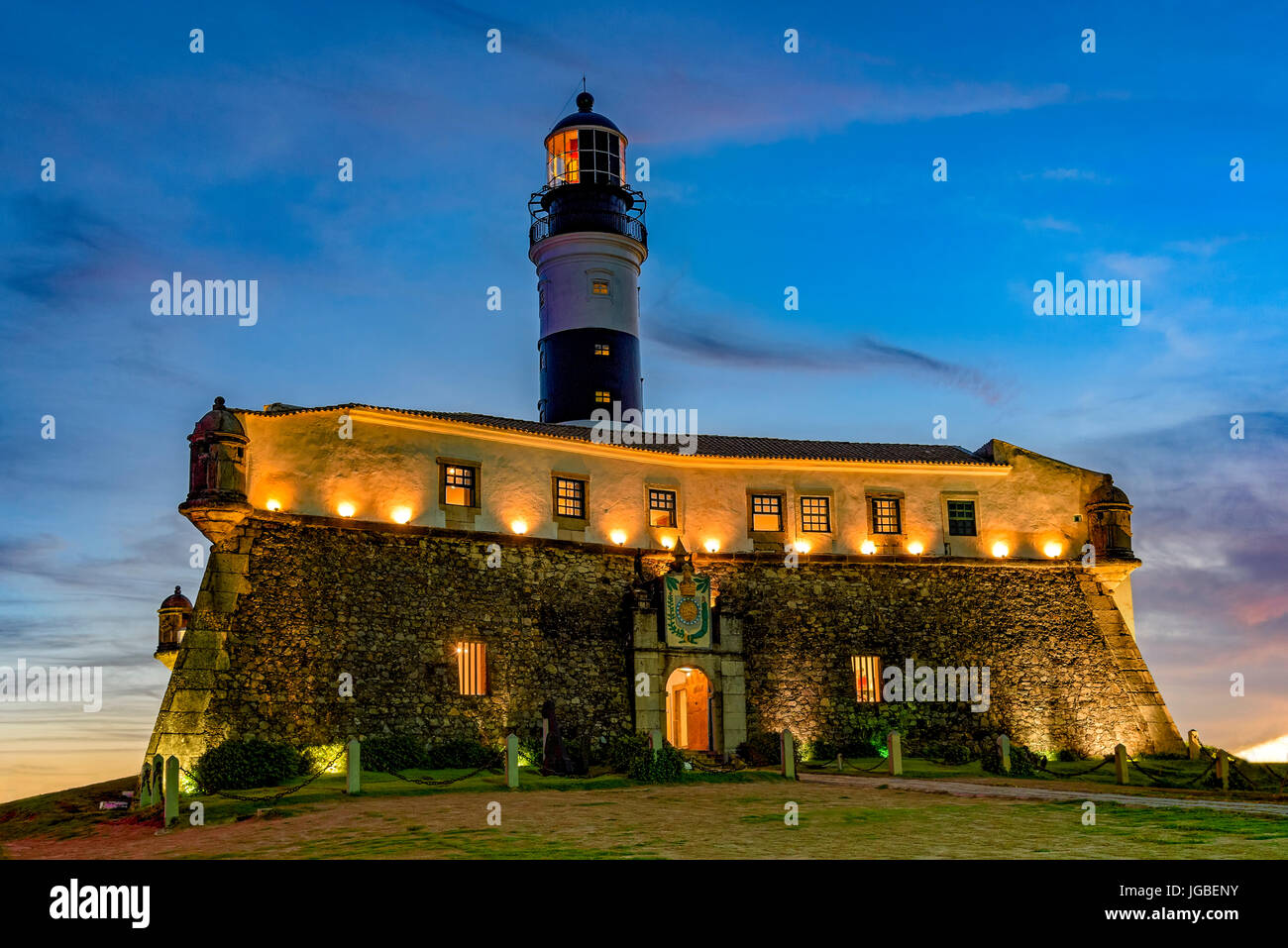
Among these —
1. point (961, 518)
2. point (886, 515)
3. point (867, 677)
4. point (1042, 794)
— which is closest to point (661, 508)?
point (886, 515)

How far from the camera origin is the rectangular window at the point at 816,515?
3681cm

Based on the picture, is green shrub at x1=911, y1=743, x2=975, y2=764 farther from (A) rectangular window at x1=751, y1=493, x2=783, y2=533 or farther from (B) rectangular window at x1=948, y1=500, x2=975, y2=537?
(A) rectangular window at x1=751, y1=493, x2=783, y2=533

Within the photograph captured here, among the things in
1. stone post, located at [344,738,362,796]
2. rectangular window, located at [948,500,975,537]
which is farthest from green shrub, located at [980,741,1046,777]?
stone post, located at [344,738,362,796]

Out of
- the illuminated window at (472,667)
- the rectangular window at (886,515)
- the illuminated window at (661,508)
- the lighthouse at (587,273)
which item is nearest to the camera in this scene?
the illuminated window at (472,667)

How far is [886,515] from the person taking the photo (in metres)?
37.3

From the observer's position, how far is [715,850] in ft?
47.0

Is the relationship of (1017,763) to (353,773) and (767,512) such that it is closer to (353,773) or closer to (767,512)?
(767,512)

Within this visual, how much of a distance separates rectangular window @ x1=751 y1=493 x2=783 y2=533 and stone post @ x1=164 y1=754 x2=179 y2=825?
20.4 metres

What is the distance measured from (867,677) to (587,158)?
21.6m

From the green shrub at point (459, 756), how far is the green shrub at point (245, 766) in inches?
136

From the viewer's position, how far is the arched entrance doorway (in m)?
35.6

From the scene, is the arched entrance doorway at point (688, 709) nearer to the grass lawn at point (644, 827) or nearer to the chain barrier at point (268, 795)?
the grass lawn at point (644, 827)

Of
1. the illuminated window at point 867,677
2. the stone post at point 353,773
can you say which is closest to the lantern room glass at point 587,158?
the illuminated window at point 867,677
